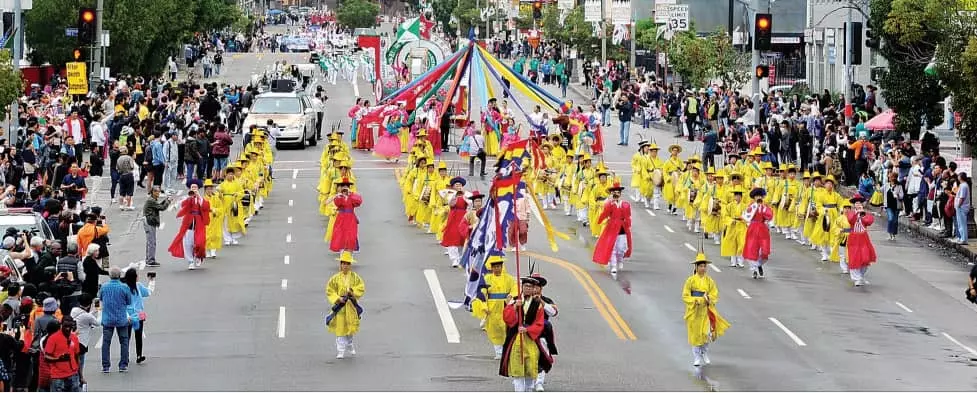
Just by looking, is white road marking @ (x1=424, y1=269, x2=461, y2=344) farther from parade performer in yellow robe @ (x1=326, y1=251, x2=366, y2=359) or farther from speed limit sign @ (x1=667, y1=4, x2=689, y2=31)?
speed limit sign @ (x1=667, y1=4, x2=689, y2=31)

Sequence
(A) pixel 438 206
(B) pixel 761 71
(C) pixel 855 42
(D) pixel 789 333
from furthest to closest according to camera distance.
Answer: (C) pixel 855 42, (B) pixel 761 71, (A) pixel 438 206, (D) pixel 789 333

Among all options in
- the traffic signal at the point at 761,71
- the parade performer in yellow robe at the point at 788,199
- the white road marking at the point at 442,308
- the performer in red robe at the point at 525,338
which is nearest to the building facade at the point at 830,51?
the traffic signal at the point at 761,71

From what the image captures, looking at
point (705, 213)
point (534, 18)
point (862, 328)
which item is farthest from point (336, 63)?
point (862, 328)

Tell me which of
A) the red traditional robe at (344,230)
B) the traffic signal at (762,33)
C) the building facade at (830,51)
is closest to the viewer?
the red traditional robe at (344,230)

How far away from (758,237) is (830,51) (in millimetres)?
30497

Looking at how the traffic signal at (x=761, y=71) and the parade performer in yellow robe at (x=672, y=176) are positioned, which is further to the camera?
the traffic signal at (x=761, y=71)

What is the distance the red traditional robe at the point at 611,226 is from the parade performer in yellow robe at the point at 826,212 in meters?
3.83

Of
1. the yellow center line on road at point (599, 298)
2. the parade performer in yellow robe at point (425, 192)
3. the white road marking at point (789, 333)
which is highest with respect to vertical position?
the parade performer in yellow robe at point (425, 192)

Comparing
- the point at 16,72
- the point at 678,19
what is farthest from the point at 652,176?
the point at 678,19

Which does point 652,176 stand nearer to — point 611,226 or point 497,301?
point 611,226

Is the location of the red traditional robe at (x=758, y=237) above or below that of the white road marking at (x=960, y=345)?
above

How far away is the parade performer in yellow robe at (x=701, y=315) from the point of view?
2192 centimetres

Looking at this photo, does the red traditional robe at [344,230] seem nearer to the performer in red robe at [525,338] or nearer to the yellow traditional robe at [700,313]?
the yellow traditional robe at [700,313]

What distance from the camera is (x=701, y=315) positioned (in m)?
22.0
